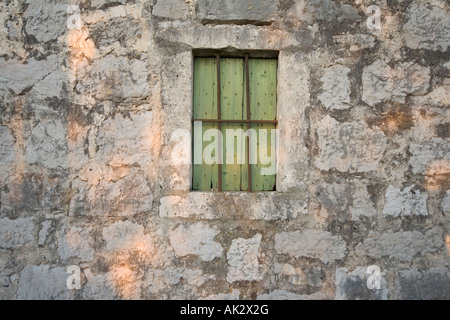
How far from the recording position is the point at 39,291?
2.68m

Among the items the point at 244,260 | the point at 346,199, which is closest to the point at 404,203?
the point at 346,199

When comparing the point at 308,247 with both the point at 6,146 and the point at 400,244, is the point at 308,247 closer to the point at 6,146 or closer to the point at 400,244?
the point at 400,244

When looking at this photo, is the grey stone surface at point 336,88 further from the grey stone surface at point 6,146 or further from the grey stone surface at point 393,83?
the grey stone surface at point 6,146

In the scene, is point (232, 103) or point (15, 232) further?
point (232, 103)

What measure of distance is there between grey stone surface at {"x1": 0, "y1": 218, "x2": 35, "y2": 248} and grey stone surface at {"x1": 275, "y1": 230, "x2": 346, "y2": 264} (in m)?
1.59

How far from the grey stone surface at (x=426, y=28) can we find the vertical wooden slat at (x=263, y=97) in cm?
91

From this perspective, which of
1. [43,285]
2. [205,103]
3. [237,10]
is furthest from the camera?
[205,103]

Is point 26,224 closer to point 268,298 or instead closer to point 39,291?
point 39,291

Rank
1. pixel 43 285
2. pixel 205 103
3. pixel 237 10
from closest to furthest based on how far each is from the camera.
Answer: pixel 43 285 → pixel 237 10 → pixel 205 103

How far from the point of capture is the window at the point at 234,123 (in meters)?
2.87

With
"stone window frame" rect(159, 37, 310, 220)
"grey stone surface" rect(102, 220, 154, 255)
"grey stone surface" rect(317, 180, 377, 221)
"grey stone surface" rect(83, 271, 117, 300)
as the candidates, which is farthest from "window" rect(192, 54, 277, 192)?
"grey stone surface" rect(83, 271, 117, 300)

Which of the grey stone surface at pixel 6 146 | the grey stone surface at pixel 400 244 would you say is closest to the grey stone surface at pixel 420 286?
the grey stone surface at pixel 400 244

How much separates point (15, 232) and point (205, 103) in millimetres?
1490

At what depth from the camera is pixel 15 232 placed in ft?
8.85
